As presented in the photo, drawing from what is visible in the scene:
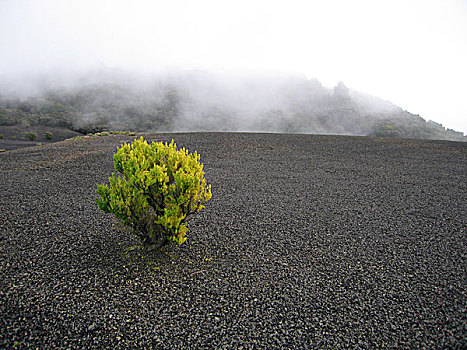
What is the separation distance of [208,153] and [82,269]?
841 centimetres

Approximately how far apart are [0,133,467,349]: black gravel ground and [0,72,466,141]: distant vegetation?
2730cm

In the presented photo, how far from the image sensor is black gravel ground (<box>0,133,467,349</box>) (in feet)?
8.89

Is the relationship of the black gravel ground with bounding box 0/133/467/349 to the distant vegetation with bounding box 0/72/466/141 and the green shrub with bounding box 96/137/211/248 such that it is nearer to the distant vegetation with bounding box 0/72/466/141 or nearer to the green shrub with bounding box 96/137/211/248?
the green shrub with bounding box 96/137/211/248

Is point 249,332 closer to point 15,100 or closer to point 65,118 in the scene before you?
point 65,118

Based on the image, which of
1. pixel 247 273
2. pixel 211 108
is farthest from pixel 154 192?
pixel 211 108

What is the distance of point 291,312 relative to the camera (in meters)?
3.00

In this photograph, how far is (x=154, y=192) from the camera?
3625 mm

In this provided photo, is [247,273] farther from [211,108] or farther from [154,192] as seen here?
[211,108]

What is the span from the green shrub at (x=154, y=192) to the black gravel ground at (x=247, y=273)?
45 cm

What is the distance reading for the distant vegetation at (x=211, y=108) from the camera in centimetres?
3459

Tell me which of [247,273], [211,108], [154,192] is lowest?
[247,273]

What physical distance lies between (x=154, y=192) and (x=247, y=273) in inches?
61.7

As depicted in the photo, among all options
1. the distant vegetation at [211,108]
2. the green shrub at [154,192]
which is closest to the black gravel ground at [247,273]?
the green shrub at [154,192]

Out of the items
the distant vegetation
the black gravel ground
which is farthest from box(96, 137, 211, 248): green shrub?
the distant vegetation
